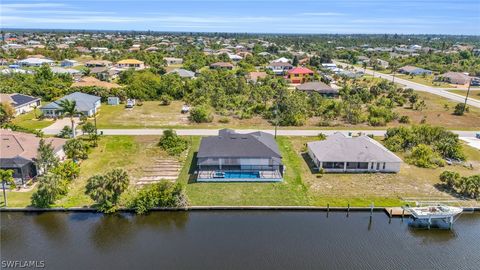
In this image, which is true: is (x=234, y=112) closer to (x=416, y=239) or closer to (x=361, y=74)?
(x=416, y=239)

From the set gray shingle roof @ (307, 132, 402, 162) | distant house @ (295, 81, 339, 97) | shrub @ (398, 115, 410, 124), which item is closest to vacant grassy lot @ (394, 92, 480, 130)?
shrub @ (398, 115, 410, 124)

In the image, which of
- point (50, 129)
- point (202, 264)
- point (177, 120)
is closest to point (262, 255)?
point (202, 264)

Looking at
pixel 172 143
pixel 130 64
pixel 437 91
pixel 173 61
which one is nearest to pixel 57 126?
pixel 172 143

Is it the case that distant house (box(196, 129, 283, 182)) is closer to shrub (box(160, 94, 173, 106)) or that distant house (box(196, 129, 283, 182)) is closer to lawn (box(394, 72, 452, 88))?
shrub (box(160, 94, 173, 106))

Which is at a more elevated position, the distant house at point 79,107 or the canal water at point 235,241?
the distant house at point 79,107

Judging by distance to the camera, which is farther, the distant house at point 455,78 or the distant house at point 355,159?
the distant house at point 455,78

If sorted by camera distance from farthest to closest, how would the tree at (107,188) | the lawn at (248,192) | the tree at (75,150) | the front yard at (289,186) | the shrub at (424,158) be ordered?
the shrub at (424,158), the tree at (75,150), the front yard at (289,186), the lawn at (248,192), the tree at (107,188)

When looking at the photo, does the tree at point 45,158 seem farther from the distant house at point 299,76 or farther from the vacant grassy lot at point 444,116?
the distant house at point 299,76

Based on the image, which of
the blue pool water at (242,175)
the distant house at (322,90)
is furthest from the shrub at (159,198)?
the distant house at (322,90)
